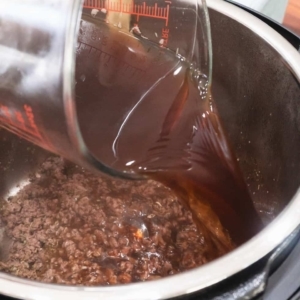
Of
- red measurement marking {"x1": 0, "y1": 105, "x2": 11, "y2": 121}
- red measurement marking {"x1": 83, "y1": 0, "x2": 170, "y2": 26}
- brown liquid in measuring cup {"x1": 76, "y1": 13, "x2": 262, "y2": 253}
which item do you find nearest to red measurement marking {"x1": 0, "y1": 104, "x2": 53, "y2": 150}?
red measurement marking {"x1": 0, "y1": 105, "x2": 11, "y2": 121}

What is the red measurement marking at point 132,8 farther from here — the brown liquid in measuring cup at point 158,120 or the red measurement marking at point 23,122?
the red measurement marking at point 23,122

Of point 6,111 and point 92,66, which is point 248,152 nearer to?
point 92,66

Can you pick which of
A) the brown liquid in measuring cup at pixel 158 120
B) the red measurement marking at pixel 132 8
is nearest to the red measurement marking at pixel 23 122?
the brown liquid in measuring cup at pixel 158 120

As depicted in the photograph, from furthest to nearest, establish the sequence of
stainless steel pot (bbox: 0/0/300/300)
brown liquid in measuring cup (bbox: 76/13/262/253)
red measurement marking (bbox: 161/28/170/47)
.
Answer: red measurement marking (bbox: 161/28/170/47), brown liquid in measuring cup (bbox: 76/13/262/253), stainless steel pot (bbox: 0/0/300/300)

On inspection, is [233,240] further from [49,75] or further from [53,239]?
[49,75]

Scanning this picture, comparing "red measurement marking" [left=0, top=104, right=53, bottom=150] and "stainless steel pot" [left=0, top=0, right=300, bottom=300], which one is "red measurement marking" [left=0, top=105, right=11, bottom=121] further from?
"stainless steel pot" [left=0, top=0, right=300, bottom=300]

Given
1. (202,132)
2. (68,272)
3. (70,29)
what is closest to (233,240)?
(202,132)

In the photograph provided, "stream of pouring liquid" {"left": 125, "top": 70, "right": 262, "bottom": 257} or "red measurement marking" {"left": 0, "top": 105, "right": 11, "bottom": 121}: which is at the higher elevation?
"red measurement marking" {"left": 0, "top": 105, "right": 11, "bottom": 121}
